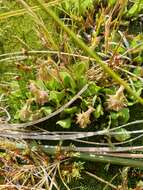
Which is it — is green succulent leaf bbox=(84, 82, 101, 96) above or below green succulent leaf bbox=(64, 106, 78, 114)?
above

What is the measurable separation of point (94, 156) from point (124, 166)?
0.11m

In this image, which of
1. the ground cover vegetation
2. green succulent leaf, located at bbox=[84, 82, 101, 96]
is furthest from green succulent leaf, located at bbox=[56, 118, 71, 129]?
green succulent leaf, located at bbox=[84, 82, 101, 96]

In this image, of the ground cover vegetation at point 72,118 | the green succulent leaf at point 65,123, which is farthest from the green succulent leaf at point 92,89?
the green succulent leaf at point 65,123

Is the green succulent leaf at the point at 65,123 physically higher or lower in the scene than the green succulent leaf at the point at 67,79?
lower

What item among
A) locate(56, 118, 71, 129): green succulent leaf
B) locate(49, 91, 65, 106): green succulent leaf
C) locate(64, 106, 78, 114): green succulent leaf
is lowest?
locate(56, 118, 71, 129): green succulent leaf

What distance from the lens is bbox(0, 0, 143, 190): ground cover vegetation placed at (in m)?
1.49

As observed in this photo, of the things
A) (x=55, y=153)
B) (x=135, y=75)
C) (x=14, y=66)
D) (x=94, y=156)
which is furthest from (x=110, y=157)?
(x=14, y=66)

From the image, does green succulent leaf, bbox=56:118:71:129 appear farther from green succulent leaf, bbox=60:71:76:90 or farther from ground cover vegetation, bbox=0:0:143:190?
green succulent leaf, bbox=60:71:76:90

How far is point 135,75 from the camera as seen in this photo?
5.10 ft

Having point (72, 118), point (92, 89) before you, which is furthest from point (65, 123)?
point (92, 89)

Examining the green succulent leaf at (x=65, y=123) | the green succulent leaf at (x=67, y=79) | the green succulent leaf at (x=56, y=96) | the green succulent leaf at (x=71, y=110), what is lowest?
the green succulent leaf at (x=65, y=123)

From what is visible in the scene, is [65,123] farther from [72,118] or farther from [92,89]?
[92,89]

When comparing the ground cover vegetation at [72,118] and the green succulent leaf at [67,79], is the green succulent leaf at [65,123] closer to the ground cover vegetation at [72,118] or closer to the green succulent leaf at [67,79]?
the ground cover vegetation at [72,118]

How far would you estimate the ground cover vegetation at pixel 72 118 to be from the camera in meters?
1.49
